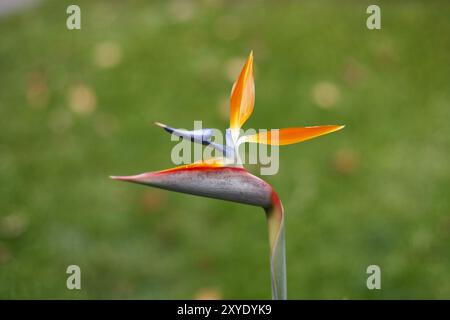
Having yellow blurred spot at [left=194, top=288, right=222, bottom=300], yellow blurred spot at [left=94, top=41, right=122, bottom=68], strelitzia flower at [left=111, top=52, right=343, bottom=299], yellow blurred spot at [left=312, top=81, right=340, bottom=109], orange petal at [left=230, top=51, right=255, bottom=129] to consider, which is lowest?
yellow blurred spot at [left=194, top=288, right=222, bottom=300]

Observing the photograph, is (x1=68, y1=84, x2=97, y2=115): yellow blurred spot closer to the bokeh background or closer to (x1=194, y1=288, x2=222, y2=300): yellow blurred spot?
the bokeh background

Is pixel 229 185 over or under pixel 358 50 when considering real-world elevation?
under

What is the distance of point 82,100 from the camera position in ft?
8.47

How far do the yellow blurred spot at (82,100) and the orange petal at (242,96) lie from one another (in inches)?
67.7

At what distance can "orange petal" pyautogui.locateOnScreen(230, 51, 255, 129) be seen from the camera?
89cm

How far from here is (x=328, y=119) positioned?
2.46m

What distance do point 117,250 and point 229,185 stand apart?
1277 millimetres

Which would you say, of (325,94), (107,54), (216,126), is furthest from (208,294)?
(107,54)

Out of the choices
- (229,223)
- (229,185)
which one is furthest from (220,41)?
(229,185)

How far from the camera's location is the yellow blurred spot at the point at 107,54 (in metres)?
2.76

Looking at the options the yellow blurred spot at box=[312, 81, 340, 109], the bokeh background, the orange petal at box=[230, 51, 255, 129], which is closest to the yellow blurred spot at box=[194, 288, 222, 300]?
the bokeh background

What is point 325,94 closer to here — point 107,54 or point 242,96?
point 107,54

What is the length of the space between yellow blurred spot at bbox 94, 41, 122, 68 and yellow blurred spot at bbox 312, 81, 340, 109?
2.93 ft
